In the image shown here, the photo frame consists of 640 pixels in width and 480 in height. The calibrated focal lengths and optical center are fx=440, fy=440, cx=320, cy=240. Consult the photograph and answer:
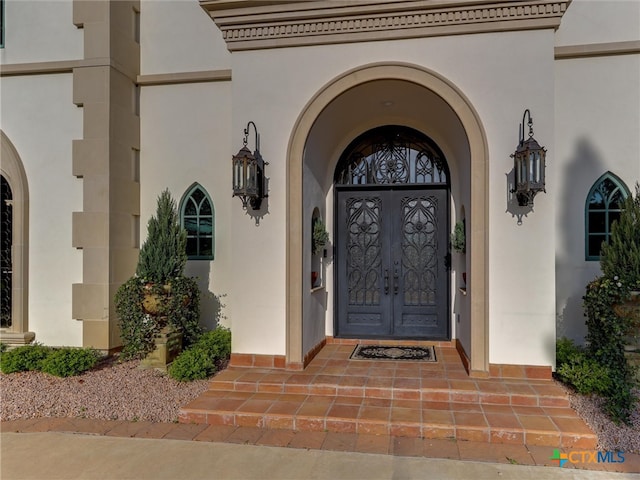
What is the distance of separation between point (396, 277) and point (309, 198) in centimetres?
195

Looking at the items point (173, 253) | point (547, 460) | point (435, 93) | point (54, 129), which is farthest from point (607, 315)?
point (54, 129)

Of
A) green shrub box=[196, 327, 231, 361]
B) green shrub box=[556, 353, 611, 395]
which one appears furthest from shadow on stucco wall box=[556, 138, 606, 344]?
green shrub box=[196, 327, 231, 361]

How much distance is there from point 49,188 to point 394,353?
5.63 m

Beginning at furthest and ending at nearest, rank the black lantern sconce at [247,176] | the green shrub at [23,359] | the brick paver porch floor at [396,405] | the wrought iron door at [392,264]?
the wrought iron door at [392,264], the green shrub at [23,359], the black lantern sconce at [247,176], the brick paver porch floor at [396,405]

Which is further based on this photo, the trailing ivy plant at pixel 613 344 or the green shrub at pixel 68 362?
Result: the green shrub at pixel 68 362

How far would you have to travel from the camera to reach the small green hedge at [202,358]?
17.5 ft

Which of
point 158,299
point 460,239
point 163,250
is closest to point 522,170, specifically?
point 460,239

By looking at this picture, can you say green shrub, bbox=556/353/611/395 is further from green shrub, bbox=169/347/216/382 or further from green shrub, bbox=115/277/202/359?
green shrub, bbox=115/277/202/359

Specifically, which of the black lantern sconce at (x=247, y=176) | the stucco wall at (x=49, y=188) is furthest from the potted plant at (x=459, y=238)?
the stucco wall at (x=49, y=188)

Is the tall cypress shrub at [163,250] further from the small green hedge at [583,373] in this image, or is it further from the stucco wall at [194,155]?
the small green hedge at [583,373]

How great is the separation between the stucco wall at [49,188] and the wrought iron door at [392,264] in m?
4.05

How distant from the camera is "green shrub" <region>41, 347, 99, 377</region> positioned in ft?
18.2

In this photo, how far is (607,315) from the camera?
4.50m

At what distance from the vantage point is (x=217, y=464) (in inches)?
141
